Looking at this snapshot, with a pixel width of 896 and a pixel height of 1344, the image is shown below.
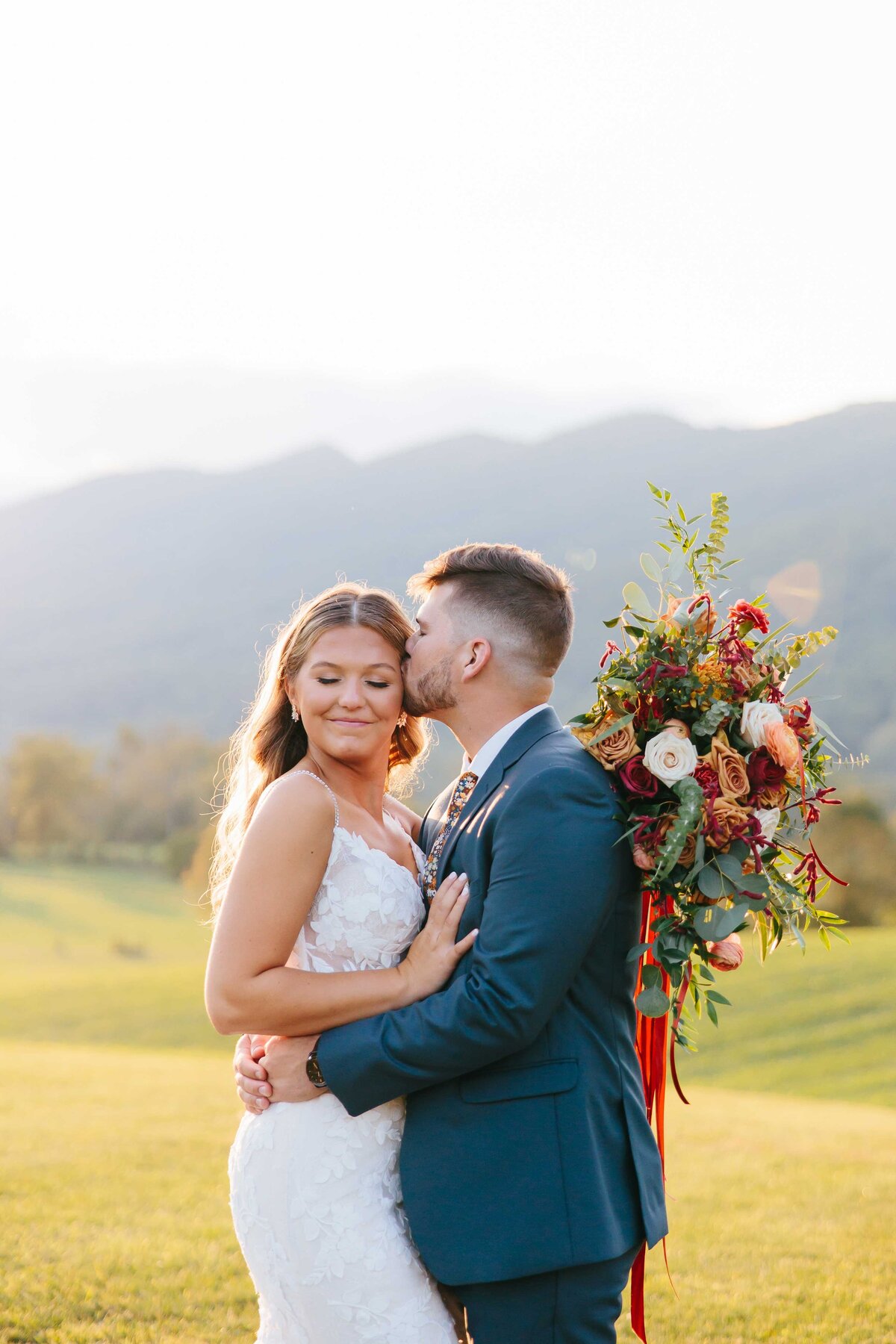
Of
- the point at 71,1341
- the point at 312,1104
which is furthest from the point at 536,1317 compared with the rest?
the point at 71,1341

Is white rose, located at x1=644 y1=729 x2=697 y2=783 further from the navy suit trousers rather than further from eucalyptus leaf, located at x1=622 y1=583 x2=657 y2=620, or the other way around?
the navy suit trousers

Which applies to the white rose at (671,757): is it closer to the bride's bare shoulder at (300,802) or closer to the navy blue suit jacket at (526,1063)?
the navy blue suit jacket at (526,1063)

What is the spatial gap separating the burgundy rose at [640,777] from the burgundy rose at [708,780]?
127 mm

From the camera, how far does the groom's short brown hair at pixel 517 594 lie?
3.92m

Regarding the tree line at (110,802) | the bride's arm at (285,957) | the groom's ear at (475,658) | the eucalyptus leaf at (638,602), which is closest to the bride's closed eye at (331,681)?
the groom's ear at (475,658)

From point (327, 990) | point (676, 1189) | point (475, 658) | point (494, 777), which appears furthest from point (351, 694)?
point (676, 1189)

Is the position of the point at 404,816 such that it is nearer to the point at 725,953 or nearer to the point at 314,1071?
the point at 314,1071

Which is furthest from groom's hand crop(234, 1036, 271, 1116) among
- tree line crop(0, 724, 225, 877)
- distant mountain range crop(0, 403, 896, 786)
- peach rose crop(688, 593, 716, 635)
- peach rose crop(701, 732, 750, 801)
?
distant mountain range crop(0, 403, 896, 786)

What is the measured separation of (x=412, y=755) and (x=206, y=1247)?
4576 mm

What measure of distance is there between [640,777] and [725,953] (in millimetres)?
661

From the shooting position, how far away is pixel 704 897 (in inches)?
133

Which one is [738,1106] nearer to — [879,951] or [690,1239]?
[690,1239]

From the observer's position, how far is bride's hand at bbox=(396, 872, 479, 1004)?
344 cm

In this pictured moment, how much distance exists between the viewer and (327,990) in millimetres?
3477
